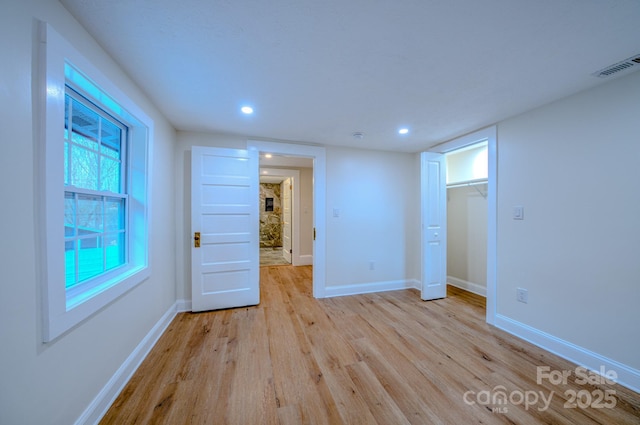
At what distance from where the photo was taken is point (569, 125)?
73.8 inches

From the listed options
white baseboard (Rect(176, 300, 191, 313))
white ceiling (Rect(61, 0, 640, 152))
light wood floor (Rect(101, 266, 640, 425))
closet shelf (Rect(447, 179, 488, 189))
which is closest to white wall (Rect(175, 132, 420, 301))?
closet shelf (Rect(447, 179, 488, 189))

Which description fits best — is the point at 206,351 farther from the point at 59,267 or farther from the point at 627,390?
the point at 627,390

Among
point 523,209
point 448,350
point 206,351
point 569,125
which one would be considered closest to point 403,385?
point 448,350

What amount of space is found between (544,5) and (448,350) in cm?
239

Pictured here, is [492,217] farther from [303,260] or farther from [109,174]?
[303,260]

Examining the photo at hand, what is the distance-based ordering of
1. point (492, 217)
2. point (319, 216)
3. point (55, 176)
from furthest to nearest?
1. point (319, 216)
2. point (492, 217)
3. point (55, 176)

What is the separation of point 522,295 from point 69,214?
3646 mm

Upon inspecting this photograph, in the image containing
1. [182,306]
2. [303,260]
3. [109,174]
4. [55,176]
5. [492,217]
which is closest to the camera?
[55,176]

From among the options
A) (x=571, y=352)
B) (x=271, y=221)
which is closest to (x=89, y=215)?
(x=571, y=352)

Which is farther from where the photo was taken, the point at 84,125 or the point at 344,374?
the point at 344,374

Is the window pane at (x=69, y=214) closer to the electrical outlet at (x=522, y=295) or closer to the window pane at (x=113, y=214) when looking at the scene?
the window pane at (x=113, y=214)

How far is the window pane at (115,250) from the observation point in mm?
1647

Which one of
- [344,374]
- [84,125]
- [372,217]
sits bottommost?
[344,374]

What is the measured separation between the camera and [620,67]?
1479 millimetres
